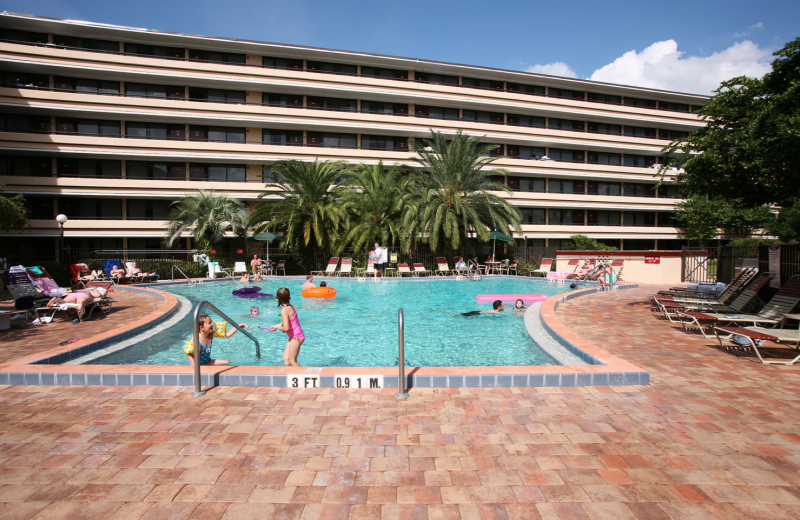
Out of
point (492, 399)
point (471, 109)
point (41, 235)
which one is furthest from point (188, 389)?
point (471, 109)

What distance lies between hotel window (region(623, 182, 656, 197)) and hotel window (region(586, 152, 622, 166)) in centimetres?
248

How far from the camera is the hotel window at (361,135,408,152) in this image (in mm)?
33656

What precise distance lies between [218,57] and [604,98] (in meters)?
35.5

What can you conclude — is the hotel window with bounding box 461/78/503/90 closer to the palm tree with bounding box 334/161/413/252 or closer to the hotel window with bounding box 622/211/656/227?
the palm tree with bounding box 334/161/413/252

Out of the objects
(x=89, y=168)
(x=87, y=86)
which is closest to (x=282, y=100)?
(x=87, y=86)

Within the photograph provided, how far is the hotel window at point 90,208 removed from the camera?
2828cm

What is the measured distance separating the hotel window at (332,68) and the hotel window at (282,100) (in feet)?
8.99

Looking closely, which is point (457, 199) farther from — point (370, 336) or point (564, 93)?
point (564, 93)

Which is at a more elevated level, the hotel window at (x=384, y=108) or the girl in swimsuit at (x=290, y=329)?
the hotel window at (x=384, y=108)

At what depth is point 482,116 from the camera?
3625 cm

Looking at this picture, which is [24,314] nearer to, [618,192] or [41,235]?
[41,235]

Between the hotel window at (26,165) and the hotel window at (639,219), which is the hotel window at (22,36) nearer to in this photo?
the hotel window at (26,165)

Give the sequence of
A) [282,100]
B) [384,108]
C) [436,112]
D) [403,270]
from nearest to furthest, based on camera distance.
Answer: [403,270], [282,100], [384,108], [436,112]

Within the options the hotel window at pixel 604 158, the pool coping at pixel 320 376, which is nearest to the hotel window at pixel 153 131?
the pool coping at pixel 320 376
